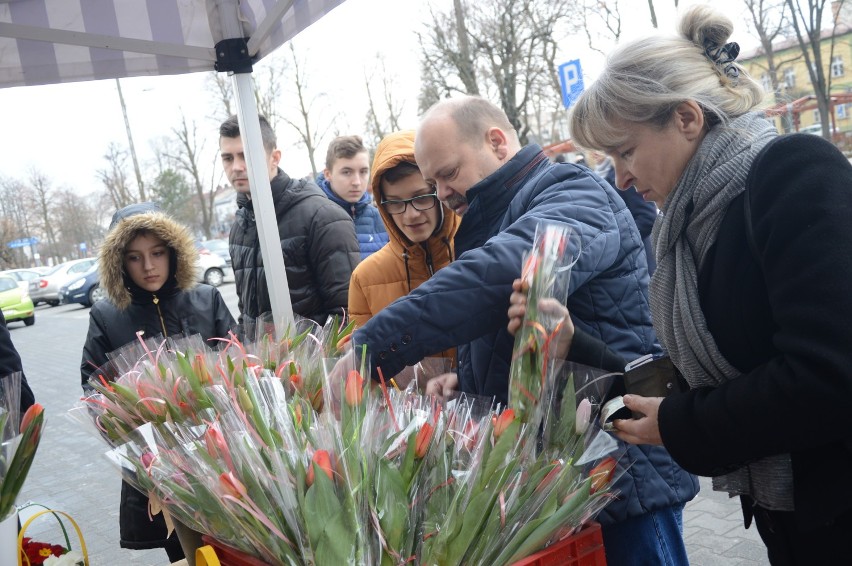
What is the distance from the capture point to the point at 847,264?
1.26 m

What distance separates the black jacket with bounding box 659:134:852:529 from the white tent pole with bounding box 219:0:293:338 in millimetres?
1895

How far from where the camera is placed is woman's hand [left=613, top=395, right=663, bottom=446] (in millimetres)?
1489

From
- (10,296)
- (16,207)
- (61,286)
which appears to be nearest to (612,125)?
(10,296)

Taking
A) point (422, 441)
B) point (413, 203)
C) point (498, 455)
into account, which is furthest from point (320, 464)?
point (413, 203)

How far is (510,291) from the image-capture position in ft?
5.72

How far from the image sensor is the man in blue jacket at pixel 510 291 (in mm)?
1730

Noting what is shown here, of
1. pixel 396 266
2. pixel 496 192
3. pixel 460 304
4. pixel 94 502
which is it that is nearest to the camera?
pixel 460 304

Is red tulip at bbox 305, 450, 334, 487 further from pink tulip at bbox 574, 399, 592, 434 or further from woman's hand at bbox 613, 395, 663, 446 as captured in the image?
woman's hand at bbox 613, 395, 663, 446

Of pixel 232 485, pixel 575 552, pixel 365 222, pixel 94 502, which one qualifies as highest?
pixel 365 222

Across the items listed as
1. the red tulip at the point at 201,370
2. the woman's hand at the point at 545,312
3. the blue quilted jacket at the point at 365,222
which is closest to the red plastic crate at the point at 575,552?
the woman's hand at the point at 545,312

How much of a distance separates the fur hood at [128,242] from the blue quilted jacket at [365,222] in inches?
72.5

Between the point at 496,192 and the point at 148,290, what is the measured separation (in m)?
2.00

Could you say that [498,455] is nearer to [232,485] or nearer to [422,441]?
[422,441]

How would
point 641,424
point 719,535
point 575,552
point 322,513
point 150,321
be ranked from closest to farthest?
point 322,513, point 575,552, point 641,424, point 150,321, point 719,535
